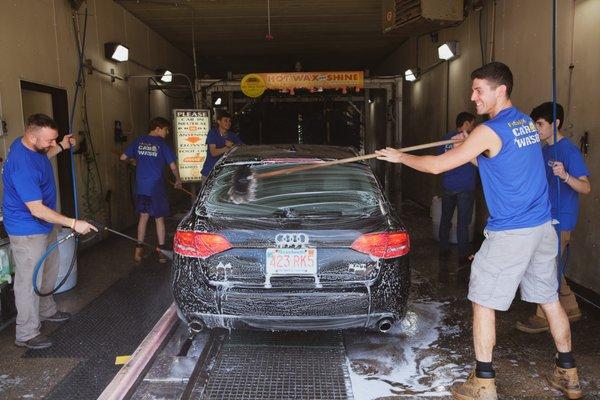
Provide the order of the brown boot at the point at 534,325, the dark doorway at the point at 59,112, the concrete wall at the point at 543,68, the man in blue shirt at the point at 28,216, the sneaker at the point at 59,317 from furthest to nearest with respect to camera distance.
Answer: the dark doorway at the point at 59,112
the concrete wall at the point at 543,68
the sneaker at the point at 59,317
the brown boot at the point at 534,325
the man in blue shirt at the point at 28,216

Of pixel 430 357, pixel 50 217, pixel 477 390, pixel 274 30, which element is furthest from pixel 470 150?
pixel 274 30

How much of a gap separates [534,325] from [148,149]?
190 inches

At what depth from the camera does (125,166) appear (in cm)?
916

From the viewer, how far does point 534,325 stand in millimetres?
4180

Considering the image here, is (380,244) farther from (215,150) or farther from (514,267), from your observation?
(215,150)

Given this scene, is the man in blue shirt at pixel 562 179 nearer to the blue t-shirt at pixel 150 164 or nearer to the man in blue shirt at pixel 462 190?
the man in blue shirt at pixel 462 190

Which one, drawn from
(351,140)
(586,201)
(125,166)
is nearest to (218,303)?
(586,201)

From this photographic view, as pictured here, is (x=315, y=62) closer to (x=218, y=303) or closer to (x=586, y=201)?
(x=586, y=201)

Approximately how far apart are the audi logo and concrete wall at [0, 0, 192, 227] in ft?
12.6

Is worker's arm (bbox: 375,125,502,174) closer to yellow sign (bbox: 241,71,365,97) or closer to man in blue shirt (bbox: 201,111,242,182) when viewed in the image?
man in blue shirt (bbox: 201,111,242,182)

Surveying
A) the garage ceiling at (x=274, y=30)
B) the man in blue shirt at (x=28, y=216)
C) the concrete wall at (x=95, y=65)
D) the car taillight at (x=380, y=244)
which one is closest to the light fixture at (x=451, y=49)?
the garage ceiling at (x=274, y=30)

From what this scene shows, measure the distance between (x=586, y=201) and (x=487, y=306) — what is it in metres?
2.56

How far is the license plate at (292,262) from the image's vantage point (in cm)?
328

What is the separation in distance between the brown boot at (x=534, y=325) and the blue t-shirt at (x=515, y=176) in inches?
59.3
